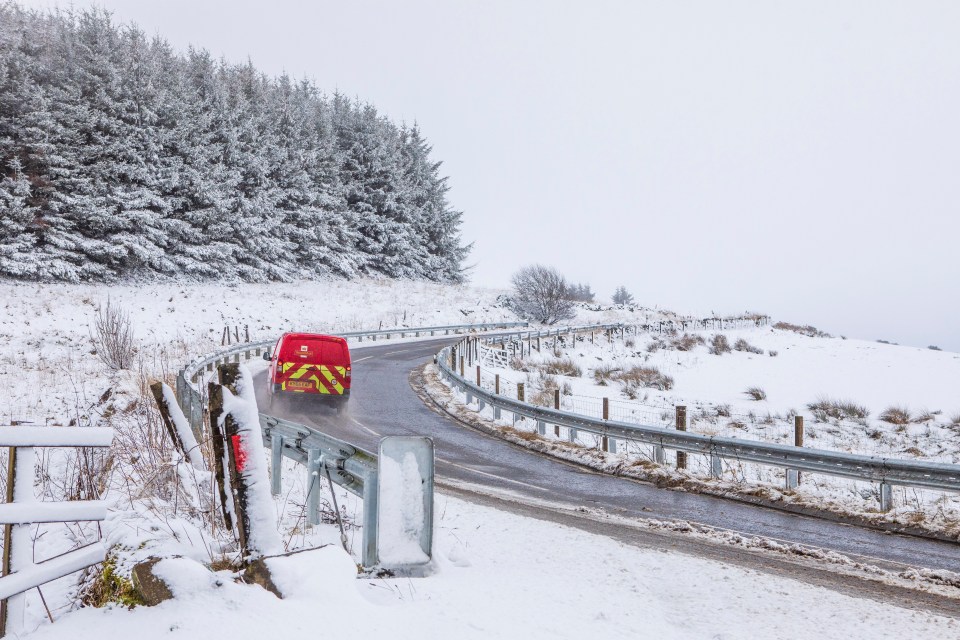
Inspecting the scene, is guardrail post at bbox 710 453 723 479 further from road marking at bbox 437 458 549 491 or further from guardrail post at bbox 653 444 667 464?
road marking at bbox 437 458 549 491

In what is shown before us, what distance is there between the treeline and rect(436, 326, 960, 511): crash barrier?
29.0m

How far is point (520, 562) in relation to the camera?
561cm

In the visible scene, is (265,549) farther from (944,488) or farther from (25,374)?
(25,374)

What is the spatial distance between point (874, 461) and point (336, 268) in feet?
146

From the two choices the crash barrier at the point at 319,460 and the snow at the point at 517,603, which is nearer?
the snow at the point at 517,603

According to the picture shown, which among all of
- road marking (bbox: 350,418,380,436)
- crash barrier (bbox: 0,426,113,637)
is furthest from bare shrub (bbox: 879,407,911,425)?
crash barrier (bbox: 0,426,113,637)

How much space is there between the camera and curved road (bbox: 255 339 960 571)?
698 centimetres

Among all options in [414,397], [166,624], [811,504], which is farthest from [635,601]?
[414,397]

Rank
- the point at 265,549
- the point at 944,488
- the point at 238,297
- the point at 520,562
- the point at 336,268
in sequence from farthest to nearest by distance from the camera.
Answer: the point at 336,268, the point at 238,297, the point at 944,488, the point at 520,562, the point at 265,549

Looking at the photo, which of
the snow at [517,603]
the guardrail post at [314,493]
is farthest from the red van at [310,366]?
the snow at [517,603]

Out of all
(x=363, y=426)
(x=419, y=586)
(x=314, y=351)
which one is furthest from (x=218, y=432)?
(x=314, y=351)

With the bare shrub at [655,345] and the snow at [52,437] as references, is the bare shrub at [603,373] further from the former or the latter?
the snow at [52,437]

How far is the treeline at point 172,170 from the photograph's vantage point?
1303 inches

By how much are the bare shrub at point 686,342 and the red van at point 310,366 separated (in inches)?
887
